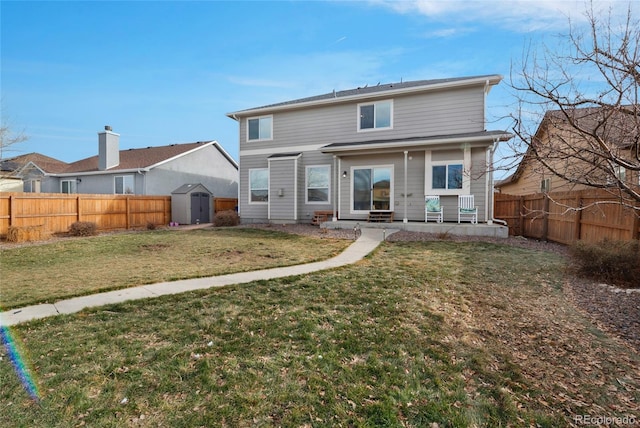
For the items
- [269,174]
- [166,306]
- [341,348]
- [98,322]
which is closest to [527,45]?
[341,348]

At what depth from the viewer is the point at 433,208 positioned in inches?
488

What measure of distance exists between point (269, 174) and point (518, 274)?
11.7 m

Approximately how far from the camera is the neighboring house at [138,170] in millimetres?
20609

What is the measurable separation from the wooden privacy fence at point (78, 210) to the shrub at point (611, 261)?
55.5 ft

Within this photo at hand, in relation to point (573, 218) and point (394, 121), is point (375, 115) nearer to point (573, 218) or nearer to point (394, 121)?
point (394, 121)

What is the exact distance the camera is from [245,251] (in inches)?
347

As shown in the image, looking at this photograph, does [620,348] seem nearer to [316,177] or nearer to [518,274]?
[518,274]

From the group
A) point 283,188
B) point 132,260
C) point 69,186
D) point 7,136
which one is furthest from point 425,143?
point 69,186

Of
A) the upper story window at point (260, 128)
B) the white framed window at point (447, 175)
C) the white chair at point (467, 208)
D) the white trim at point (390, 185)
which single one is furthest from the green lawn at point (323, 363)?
the upper story window at point (260, 128)

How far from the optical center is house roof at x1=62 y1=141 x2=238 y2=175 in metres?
21.1

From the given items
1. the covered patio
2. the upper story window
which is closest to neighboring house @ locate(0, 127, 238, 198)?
the upper story window

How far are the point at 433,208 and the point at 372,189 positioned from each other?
264cm

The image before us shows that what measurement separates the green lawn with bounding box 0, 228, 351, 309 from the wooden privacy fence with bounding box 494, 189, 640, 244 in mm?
5633

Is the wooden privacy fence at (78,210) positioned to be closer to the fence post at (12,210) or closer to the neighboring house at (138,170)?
the fence post at (12,210)
